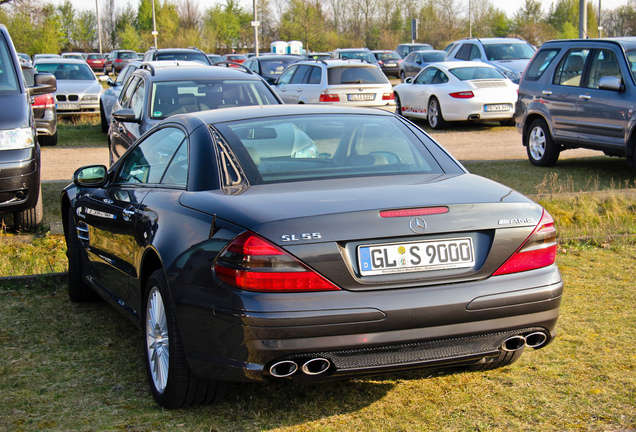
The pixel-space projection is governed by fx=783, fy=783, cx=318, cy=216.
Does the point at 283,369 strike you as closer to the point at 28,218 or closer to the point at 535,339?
the point at 535,339

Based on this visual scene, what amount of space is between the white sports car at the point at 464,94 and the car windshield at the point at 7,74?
10866mm

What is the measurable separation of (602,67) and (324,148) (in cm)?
804

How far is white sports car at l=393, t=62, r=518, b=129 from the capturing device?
56.9ft

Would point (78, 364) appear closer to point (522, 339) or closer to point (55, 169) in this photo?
point (522, 339)

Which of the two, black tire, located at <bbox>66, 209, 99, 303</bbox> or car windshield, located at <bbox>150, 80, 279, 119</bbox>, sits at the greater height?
car windshield, located at <bbox>150, 80, 279, 119</bbox>

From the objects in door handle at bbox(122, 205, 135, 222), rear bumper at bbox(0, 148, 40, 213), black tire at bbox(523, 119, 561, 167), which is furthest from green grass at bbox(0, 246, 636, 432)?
black tire at bbox(523, 119, 561, 167)

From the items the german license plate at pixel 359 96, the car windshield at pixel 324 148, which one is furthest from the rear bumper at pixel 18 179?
the german license plate at pixel 359 96

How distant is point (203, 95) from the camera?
929 cm

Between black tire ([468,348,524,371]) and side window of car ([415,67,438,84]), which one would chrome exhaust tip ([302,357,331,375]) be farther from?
side window of car ([415,67,438,84])

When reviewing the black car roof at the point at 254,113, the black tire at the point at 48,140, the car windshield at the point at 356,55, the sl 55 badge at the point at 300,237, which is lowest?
the black tire at the point at 48,140

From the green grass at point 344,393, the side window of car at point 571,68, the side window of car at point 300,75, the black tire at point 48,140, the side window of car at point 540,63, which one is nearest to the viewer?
the green grass at point 344,393

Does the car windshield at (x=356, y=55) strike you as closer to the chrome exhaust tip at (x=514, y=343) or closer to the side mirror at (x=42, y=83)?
the side mirror at (x=42, y=83)

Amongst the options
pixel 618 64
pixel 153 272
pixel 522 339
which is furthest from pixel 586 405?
pixel 618 64

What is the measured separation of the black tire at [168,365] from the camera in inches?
145
